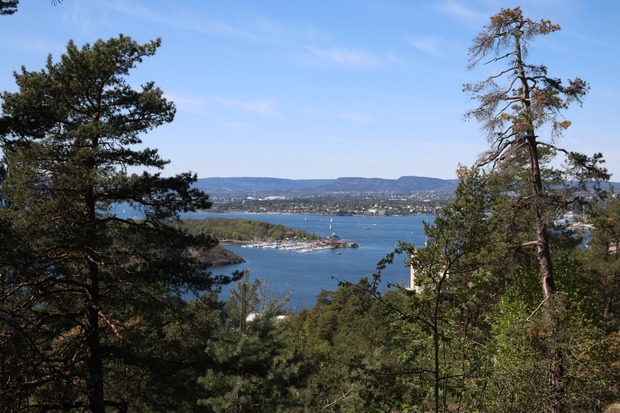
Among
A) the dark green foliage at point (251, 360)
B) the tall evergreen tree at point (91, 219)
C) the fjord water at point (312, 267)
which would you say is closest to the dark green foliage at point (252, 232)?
the fjord water at point (312, 267)

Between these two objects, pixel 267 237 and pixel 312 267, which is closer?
pixel 312 267

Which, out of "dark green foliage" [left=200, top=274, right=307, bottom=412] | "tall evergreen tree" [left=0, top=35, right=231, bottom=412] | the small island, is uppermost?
"tall evergreen tree" [left=0, top=35, right=231, bottom=412]

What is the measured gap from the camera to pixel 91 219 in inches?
224

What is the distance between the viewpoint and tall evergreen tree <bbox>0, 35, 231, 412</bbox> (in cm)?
513

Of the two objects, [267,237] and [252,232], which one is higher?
[252,232]

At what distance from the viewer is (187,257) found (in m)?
6.31

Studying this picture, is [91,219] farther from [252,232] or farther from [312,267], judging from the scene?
[252,232]

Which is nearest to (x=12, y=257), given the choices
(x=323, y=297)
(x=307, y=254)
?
(x=323, y=297)

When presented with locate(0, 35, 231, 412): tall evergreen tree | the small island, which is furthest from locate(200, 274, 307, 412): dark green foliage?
the small island

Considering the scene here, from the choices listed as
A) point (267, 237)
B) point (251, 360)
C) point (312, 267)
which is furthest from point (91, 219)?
point (267, 237)

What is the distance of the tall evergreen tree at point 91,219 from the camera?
513 cm

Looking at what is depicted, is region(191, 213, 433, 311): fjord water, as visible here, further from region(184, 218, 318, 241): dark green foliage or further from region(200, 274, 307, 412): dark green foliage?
region(200, 274, 307, 412): dark green foliage

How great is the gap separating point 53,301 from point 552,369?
16.3 feet

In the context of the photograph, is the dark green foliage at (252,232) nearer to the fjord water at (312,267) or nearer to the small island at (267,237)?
the small island at (267,237)
